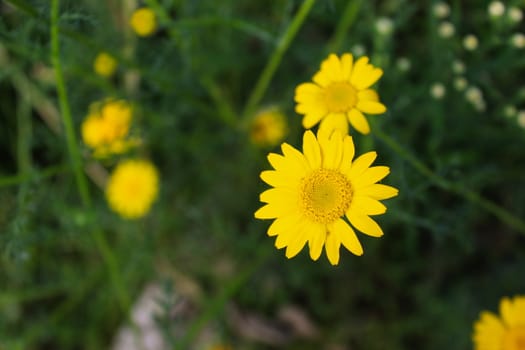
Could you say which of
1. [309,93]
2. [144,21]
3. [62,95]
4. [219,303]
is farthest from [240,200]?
[309,93]

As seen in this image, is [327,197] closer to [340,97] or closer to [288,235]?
[288,235]

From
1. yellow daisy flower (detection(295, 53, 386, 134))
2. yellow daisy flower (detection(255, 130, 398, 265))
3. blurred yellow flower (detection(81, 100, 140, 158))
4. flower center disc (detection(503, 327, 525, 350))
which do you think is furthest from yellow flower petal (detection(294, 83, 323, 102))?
blurred yellow flower (detection(81, 100, 140, 158))

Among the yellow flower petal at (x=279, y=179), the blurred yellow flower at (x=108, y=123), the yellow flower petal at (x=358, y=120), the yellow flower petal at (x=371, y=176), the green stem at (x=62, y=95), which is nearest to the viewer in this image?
the yellow flower petal at (x=371, y=176)

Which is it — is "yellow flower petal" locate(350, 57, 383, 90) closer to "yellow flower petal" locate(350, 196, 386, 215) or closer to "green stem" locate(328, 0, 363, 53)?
"yellow flower petal" locate(350, 196, 386, 215)

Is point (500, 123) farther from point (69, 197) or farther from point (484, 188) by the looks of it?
point (69, 197)

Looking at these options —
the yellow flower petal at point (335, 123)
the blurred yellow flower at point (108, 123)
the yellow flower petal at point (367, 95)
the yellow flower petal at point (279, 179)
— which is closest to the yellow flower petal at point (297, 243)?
the yellow flower petal at point (279, 179)

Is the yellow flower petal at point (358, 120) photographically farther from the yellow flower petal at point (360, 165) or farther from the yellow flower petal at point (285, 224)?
the yellow flower petal at point (285, 224)
